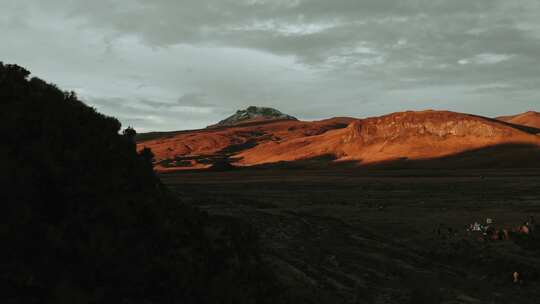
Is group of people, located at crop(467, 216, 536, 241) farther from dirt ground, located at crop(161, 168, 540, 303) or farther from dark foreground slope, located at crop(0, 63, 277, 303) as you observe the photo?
dark foreground slope, located at crop(0, 63, 277, 303)

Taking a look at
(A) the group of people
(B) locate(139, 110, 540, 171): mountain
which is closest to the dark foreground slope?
(A) the group of people

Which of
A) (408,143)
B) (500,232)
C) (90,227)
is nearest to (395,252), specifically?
(500,232)

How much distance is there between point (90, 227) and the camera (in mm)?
6453

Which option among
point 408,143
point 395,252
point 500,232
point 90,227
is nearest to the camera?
point 90,227

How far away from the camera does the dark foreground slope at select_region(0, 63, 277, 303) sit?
5867mm

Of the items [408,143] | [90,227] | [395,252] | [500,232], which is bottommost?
[395,252]

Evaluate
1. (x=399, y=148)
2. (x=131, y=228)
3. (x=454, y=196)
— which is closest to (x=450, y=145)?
(x=399, y=148)

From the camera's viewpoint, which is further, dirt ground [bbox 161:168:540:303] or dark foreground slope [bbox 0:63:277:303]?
dirt ground [bbox 161:168:540:303]

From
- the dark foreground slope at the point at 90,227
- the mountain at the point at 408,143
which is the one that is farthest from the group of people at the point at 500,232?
the mountain at the point at 408,143

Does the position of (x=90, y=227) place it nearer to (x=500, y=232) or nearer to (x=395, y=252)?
(x=395, y=252)

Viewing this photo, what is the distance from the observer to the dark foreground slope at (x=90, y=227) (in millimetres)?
5867

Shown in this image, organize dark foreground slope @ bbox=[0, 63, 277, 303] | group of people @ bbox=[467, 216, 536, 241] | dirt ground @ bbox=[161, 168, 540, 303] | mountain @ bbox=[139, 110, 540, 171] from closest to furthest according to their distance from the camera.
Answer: dark foreground slope @ bbox=[0, 63, 277, 303], dirt ground @ bbox=[161, 168, 540, 303], group of people @ bbox=[467, 216, 536, 241], mountain @ bbox=[139, 110, 540, 171]

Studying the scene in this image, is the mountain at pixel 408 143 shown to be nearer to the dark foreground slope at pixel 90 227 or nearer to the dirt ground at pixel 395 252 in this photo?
the dirt ground at pixel 395 252

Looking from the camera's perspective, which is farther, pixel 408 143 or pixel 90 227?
pixel 408 143
